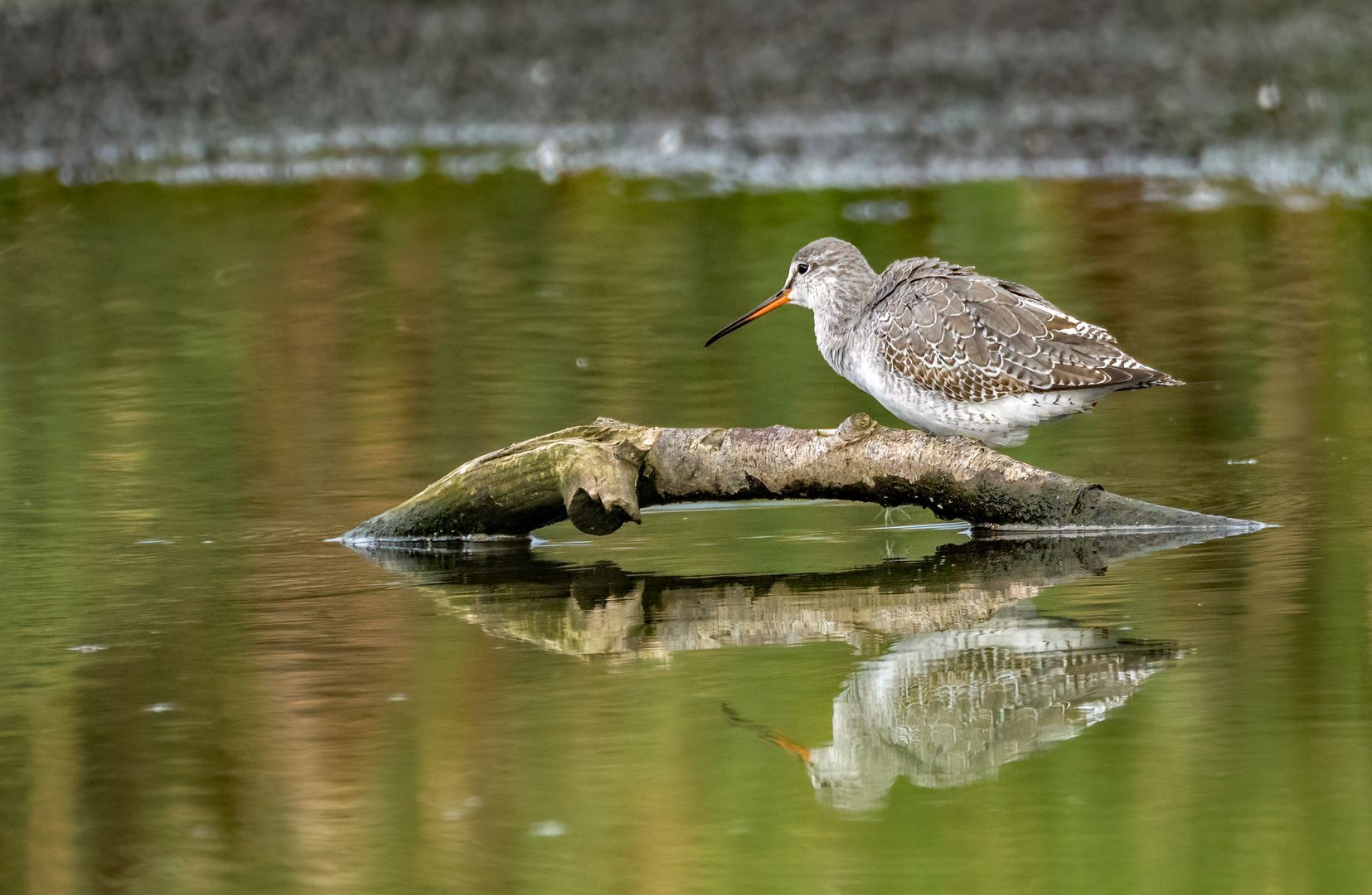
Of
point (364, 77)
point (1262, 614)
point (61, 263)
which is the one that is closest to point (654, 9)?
point (364, 77)

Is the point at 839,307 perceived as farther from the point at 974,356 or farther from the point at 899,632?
the point at 899,632

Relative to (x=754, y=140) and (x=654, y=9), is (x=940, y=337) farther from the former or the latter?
(x=654, y=9)

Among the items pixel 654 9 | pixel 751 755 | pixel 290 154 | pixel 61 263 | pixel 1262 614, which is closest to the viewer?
pixel 751 755

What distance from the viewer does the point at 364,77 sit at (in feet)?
85.2

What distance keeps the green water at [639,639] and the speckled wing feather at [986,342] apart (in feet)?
2.27

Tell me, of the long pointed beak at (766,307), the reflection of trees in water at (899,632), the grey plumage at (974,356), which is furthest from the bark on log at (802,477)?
the long pointed beak at (766,307)

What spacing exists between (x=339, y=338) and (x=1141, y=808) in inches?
392

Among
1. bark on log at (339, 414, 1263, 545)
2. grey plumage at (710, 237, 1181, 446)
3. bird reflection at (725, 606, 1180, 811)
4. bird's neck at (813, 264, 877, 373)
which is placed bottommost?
bird reflection at (725, 606, 1180, 811)

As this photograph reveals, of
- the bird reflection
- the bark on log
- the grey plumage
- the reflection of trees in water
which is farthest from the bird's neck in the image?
the bird reflection

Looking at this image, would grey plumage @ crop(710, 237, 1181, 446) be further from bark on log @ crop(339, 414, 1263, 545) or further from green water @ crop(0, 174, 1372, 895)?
green water @ crop(0, 174, 1372, 895)

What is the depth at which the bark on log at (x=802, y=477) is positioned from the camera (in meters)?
8.09

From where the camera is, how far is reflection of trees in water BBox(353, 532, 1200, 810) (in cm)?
571

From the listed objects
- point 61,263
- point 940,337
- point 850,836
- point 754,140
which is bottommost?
point 850,836

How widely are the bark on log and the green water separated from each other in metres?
0.21
